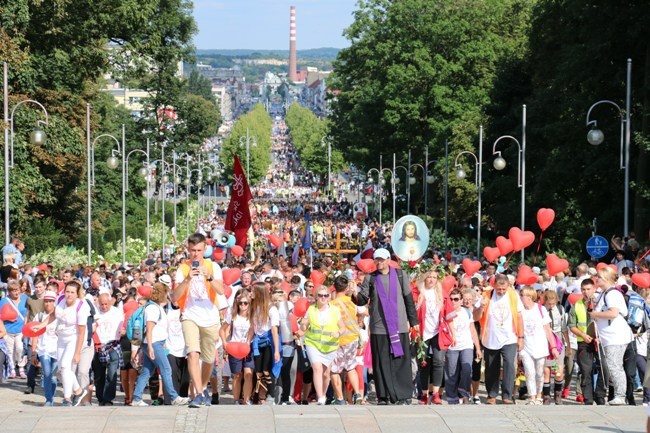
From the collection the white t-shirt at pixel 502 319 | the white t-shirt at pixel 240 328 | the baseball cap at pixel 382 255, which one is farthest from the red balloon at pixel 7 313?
the white t-shirt at pixel 502 319

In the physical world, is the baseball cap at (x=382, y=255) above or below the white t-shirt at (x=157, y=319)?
above

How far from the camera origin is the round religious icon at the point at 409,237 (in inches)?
871

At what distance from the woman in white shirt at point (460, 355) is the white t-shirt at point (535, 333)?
23.4 inches

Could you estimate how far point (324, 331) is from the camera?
16.5 meters

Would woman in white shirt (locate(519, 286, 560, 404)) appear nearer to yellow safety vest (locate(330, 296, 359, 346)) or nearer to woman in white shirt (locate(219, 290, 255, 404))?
yellow safety vest (locate(330, 296, 359, 346))

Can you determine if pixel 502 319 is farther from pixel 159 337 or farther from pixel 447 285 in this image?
pixel 159 337

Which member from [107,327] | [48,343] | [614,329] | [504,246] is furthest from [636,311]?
[504,246]

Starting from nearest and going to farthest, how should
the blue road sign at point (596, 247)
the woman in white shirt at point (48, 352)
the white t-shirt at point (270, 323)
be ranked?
the white t-shirt at point (270, 323) → the woman in white shirt at point (48, 352) → the blue road sign at point (596, 247)

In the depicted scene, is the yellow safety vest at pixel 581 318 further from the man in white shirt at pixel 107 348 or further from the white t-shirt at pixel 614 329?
the man in white shirt at pixel 107 348

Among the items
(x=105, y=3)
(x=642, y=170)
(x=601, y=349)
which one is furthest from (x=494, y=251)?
(x=105, y=3)

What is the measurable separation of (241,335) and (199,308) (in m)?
1.81

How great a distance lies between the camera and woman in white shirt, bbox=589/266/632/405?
54.1 feet

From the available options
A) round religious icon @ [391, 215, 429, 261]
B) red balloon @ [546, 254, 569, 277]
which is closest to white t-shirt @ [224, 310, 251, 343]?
red balloon @ [546, 254, 569, 277]

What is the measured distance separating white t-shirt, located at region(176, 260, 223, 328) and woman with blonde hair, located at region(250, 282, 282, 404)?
5.06ft
